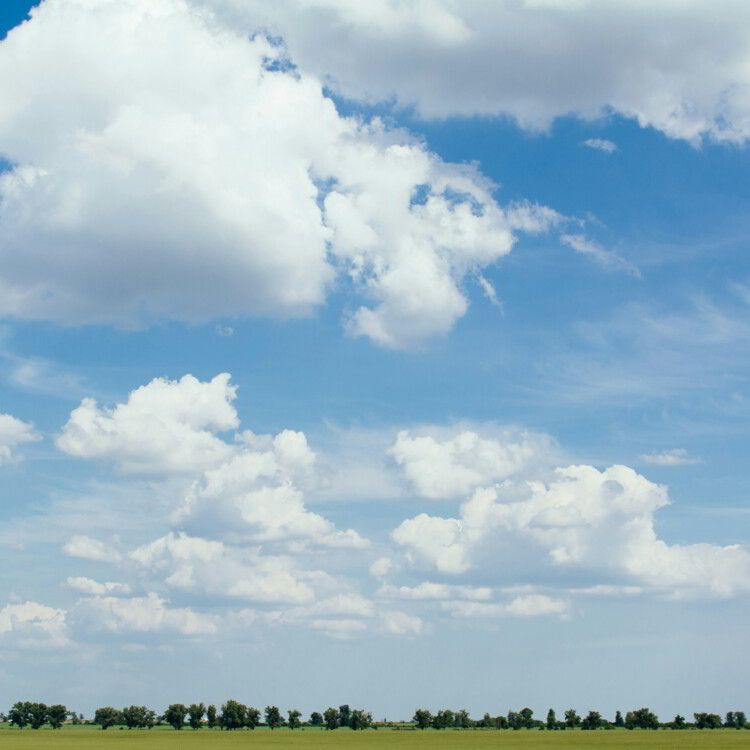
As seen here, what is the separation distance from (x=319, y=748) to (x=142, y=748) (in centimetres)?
3584

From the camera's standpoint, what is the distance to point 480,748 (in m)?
192

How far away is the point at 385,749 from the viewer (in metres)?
193

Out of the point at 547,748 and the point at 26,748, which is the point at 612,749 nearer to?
the point at 547,748

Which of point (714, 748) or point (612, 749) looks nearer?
point (714, 748)

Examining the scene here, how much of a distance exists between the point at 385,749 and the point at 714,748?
66.0m

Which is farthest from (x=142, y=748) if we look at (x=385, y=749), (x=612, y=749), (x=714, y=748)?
(x=714, y=748)

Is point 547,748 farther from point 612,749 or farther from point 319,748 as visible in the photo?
point 319,748

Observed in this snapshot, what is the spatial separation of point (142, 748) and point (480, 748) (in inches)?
2710

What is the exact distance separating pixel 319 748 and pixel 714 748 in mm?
79424

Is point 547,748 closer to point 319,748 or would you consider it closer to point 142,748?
point 319,748

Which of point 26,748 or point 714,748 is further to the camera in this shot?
point 26,748

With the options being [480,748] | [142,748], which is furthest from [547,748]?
[142,748]

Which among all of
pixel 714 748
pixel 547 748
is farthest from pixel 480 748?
pixel 714 748

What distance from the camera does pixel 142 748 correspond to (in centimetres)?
18538
